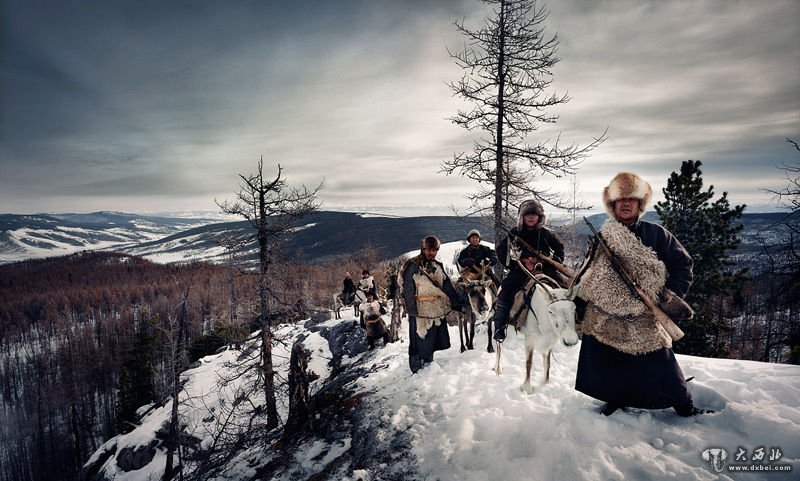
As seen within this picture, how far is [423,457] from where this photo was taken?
13.0ft

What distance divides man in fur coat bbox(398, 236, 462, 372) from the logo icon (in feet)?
12.7

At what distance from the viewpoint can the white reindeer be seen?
376 centimetres

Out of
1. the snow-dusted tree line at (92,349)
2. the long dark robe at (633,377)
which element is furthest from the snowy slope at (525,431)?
the snow-dusted tree line at (92,349)

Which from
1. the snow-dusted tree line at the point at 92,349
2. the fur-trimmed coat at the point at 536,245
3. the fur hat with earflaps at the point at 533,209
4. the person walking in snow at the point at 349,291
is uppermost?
the fur hat with earflaps at the point at 533,209

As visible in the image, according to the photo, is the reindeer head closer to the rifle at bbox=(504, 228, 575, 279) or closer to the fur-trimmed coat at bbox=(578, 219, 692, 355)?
the fur-trimmed coat at bbox=(578, 219, 692, 355)

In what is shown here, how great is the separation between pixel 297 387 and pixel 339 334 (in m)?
13.7

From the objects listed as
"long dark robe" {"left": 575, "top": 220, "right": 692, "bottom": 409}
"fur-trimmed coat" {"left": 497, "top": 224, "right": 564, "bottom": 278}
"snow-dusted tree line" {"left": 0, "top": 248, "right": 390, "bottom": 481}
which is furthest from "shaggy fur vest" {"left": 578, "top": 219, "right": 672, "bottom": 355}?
"snow-dusted tree line" {"left": 0, "top": 248, "right": 390, "bottom": 481}

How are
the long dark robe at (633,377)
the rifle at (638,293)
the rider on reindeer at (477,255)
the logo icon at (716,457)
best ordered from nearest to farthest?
the logo icon at (716,457)
the rifle at (638,293)
the long dark robe at (633,377)
the rider on reindeer at (477,255)

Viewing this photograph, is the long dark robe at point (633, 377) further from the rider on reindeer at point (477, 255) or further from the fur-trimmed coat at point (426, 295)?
the rider on reindeer at point (477, 255)

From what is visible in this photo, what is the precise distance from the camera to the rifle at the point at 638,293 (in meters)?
3.22

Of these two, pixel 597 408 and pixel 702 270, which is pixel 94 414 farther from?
pixel 702 270

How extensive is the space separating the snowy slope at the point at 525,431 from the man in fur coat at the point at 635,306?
368 millimetres

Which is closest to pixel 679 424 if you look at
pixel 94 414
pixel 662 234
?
pixel 662 234

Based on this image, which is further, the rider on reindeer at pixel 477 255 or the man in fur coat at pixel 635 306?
the rider on reindeer at pixel 477 255
